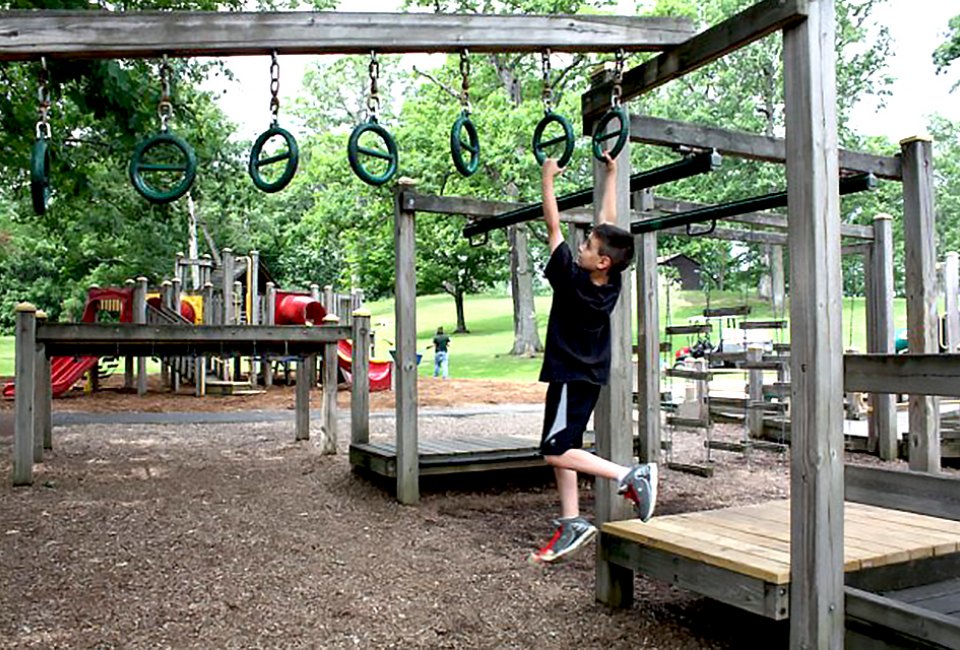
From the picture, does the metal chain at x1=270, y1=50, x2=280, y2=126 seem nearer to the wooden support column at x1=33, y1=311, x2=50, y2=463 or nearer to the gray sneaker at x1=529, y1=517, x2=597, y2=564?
the gray sneaker at x1=529, y1=517, x2=597, y2=564

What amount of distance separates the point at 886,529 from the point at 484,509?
3.05 m

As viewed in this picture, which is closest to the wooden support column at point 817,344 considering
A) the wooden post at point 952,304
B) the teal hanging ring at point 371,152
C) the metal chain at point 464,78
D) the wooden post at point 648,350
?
the metal chain at point 464,78

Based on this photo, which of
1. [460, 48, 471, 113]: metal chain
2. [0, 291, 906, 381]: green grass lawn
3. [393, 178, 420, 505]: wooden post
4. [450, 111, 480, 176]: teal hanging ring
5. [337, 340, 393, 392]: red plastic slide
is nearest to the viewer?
[460, 48, 471, 113]: metal chain

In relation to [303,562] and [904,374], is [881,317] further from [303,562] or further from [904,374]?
[303,562]

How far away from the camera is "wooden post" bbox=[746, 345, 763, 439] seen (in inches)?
395

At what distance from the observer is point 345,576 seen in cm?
459

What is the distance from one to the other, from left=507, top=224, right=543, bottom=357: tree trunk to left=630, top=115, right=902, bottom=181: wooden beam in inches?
695

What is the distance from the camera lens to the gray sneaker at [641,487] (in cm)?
363

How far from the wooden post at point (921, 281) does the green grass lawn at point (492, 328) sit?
980 centimetres

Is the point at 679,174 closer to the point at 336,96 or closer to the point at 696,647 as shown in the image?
the point at 696,647

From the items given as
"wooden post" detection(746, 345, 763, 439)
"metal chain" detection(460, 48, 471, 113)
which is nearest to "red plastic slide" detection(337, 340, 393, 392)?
"wooden post" detection(746, 345, 763, 439)

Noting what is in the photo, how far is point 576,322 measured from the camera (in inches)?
152

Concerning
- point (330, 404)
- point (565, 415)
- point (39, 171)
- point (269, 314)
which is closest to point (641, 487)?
point (565, 415)

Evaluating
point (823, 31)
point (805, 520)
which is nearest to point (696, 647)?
point (805, 520)
